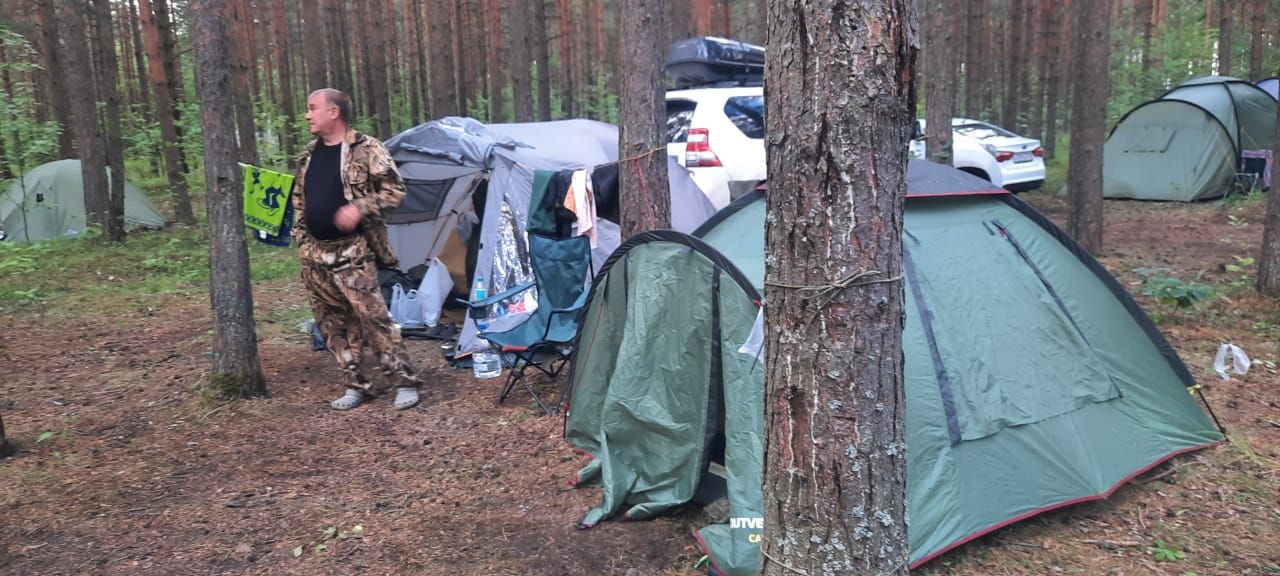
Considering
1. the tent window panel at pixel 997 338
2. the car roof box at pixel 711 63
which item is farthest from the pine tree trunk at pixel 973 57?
the tent window panel at pixel 997 338

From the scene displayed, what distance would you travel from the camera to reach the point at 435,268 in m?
7.25

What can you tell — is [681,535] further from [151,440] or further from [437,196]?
[437,196]

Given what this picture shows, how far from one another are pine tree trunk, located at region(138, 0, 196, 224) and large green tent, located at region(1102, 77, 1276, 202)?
14.2 m

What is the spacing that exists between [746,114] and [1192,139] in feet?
29.0

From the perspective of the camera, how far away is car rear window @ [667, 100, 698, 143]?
7.95 metres

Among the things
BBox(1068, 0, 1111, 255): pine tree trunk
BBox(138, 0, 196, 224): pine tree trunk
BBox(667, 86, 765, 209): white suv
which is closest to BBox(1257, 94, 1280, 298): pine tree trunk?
BBox(1068, 0, 1111, 255): pine tree trunk

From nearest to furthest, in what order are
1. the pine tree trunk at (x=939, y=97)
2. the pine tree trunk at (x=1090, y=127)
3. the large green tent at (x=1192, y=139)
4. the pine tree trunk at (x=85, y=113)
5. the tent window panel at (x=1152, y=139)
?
the pine tree trunk at (x=1090, y=127) < the pine tree trunk at (x=939, y=97) < the pine tree trunk at (x=85, y=113) < the large green tent at (x=1192, y=139) < the tent window panel at (x=1152, y=139)

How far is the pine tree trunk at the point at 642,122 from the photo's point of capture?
208 inches

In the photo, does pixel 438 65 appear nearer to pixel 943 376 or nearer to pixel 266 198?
pixel 266 198

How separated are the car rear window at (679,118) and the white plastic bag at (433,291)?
254 centimetres

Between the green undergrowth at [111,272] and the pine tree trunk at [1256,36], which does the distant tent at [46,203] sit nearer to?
the green undergrowth at [111,272]

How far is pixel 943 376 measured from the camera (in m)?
3.55

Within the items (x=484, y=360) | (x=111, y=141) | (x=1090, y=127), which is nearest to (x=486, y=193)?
(x=484, y=360)

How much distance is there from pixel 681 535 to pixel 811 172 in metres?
2.11
